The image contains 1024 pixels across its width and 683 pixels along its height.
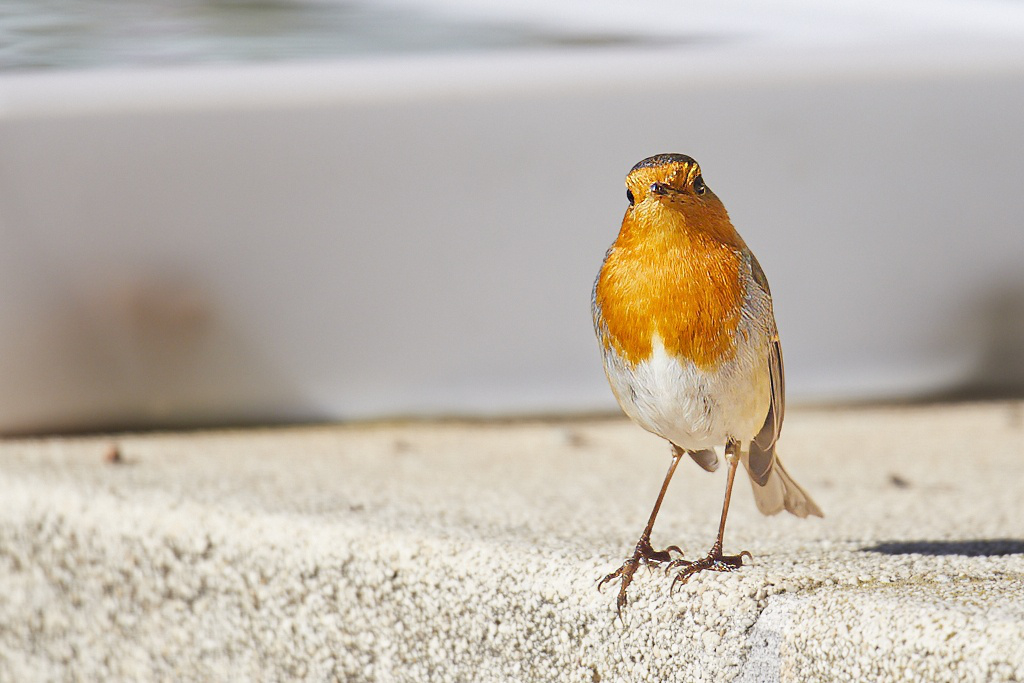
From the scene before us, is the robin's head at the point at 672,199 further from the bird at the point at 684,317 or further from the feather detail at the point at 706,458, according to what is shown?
the feather detail at the point at 706,458

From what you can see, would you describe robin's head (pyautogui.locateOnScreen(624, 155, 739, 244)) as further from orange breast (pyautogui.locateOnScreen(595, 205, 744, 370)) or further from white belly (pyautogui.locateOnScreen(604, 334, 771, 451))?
white belly (pyautogui.locateOnScreen(604, 334, 771, 451))

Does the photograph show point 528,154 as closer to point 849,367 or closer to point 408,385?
point 408,385

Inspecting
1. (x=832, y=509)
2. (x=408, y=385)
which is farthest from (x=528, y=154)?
(x=832, y=509)

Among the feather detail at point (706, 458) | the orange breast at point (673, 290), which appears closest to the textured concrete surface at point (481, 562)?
the feather detail at point (706, 458)

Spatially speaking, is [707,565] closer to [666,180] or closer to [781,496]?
[781,496]

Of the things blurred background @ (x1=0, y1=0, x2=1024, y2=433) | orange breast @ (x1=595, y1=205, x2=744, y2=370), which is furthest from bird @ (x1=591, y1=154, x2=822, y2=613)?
blurred background @ (x1=0, y1=0, x2=1024, y2=433)

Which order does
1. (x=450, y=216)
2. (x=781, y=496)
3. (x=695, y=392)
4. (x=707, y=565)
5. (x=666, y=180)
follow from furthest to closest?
1. (x=450, y=216)
2. (x=781, y=496)
3. (x=707, y=565)
4. (x=695, y=392)
5. (x=666, y=180)

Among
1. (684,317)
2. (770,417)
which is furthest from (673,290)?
(770,417)
